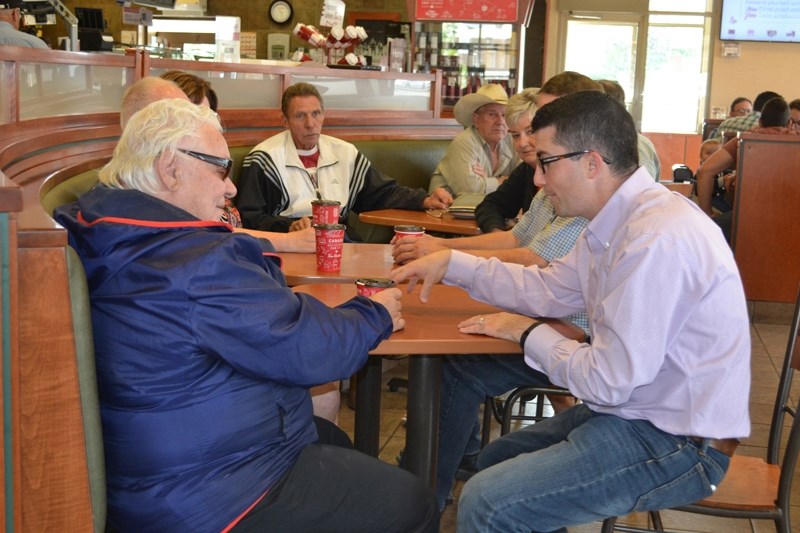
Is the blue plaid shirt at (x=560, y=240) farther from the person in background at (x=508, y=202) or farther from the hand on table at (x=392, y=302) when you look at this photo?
the person in background at (x=508, y=202)

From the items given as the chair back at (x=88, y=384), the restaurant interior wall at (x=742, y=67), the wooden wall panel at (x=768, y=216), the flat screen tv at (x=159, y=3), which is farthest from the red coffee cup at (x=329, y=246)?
the restaurant interior wall at (x=742, y=67)

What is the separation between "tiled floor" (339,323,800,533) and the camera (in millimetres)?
3232

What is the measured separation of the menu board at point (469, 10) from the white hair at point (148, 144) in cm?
609

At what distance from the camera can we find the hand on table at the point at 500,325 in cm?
222

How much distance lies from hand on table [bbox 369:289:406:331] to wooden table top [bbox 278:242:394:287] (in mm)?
521

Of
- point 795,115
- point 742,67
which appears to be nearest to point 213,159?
point 795,115

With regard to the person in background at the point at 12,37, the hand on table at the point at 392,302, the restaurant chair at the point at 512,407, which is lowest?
the restaurant chair at the point at 512,407

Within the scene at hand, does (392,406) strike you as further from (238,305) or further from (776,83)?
(776,83)

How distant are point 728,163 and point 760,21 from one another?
6.20 m

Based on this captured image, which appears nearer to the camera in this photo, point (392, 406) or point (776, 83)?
point (392, 406)

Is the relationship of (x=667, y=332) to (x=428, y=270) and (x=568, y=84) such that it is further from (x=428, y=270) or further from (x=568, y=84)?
(x=568, y=84)

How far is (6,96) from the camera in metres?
3.23

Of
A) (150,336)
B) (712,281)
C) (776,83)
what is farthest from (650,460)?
(776,83)

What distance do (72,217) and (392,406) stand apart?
272 centimetres
